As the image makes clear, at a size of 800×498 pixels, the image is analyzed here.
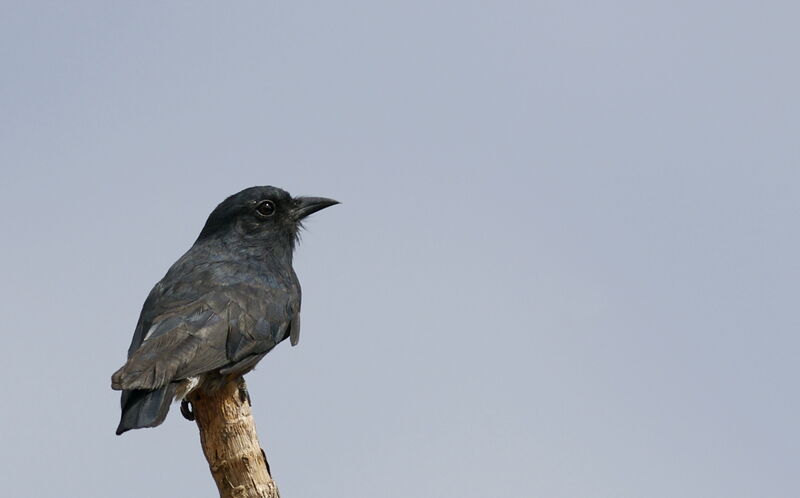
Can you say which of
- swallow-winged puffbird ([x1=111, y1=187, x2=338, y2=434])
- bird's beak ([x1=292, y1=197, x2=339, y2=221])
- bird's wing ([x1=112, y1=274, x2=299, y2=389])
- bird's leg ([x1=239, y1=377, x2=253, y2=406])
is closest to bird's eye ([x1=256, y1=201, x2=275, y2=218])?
swallow-winged puffbird ([x1=111, y1=187, x2=338, y2=434])

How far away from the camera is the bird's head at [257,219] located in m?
12.5

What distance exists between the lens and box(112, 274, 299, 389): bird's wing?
9367 mm

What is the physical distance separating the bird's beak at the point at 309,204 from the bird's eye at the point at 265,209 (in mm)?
316

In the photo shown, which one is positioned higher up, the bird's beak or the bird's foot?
the bird's beak

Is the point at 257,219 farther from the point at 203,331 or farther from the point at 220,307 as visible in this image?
the point at 203,331

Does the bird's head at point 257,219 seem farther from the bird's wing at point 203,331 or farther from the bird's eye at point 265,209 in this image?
the bird's wing at point 203,331

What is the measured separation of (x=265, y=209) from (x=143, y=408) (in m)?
4.12

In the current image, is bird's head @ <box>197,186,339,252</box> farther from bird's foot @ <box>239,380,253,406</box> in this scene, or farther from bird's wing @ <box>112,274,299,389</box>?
bird's foot @ <box>239,380,253,406</box>

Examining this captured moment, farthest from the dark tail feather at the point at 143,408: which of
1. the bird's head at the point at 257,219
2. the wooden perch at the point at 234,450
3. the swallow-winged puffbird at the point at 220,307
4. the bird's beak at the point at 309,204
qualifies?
the bird's beak at the point at 309,204

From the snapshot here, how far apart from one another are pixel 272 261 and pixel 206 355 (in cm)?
260

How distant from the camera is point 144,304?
11266 mm

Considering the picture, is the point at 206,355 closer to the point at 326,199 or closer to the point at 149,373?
the point at 149,373

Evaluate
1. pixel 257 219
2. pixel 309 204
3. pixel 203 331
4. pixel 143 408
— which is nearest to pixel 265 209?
pixel 257 219

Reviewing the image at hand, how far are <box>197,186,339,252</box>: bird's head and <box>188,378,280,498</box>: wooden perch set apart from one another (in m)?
3.18
